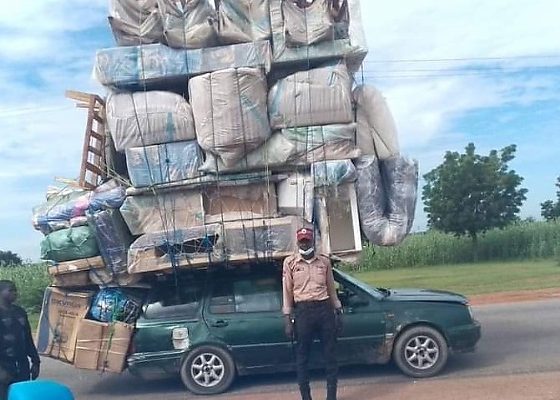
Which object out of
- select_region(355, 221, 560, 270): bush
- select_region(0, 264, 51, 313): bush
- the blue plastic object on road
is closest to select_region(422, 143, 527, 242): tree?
select_region(355, 221, 560, 270): bush

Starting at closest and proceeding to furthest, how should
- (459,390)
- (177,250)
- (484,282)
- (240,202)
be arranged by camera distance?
1. (459,390)
2. (177,250)
3. (240,202)
4. (484,282)

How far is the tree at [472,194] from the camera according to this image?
40.3m

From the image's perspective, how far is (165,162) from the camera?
8953 millimetres

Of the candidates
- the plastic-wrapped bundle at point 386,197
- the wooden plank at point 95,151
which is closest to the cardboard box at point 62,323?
the wooden plank at point 95,151

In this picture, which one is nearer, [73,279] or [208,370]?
[208,370]

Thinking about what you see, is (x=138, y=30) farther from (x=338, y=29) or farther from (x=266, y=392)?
(x=266, y=392)

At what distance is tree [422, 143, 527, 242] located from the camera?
132 ft

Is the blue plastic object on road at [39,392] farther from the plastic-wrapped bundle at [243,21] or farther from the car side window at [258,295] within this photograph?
the plastic-wrapped bundle at [243,21]

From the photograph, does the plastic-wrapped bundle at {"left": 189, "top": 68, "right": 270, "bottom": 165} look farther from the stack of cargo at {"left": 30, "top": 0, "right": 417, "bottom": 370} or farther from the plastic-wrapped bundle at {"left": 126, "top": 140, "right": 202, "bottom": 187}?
the plastic-wrapped bundle at {"left": 126, "top": 140, "right": 202, "bottom": 187}

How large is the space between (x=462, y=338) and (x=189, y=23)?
459cm

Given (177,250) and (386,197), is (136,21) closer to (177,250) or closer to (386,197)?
(177,250)

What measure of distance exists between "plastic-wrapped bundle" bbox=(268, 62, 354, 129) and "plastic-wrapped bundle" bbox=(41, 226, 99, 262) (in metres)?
2.36

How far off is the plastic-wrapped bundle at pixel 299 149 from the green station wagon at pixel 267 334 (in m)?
1.40

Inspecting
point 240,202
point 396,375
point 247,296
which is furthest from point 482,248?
point 240,202
